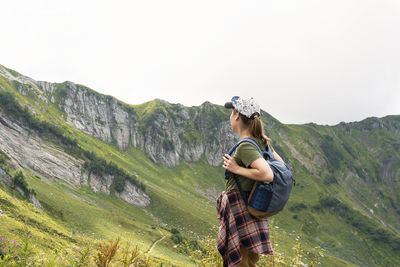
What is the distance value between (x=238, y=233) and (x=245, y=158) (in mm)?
1425

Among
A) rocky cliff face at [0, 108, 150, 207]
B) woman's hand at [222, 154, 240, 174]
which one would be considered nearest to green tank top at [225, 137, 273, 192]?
woman's hand at [222, 154, 240, 174]

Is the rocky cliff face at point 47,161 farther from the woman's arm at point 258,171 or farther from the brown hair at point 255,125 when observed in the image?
the woman's arm at point 258,171

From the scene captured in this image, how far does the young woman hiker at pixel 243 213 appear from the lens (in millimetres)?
4461

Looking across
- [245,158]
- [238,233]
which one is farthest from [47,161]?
[245,158]

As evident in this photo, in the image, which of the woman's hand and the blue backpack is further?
the woman's hand

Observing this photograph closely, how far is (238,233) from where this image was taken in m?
4.62

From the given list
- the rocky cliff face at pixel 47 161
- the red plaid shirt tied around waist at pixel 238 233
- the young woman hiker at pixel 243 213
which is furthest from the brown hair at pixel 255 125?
the rocky cliff face at pixel 47 161

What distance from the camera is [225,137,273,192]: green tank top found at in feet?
14.2

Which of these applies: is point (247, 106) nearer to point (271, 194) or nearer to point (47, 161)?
point (271, 194)

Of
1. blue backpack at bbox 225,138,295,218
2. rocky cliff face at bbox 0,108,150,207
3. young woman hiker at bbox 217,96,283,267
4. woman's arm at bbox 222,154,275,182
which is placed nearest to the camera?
woman's arm at bbox 222,154,275,182

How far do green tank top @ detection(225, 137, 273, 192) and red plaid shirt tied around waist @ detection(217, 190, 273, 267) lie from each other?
0.20 m

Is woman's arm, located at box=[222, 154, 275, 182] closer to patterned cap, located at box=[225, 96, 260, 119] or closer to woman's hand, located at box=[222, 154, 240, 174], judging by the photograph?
woman's hand, located at box=[222, 154, 240, 174]

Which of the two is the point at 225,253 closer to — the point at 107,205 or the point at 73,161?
the point at 107,205

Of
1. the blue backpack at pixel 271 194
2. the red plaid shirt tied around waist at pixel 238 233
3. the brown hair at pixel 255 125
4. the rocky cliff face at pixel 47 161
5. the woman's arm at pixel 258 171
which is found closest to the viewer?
the woman's arm at pixel 258 171
